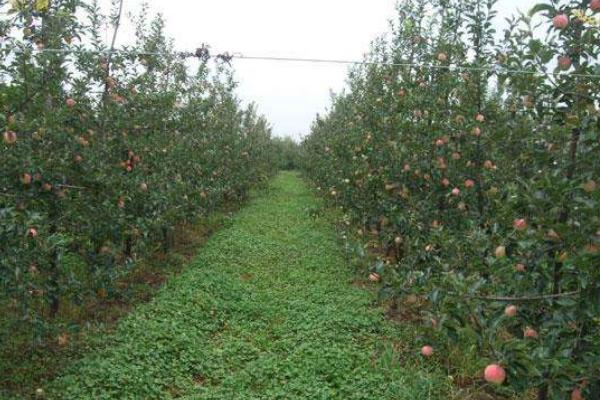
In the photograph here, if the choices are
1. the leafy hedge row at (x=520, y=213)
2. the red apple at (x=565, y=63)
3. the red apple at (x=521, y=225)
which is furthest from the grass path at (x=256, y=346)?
the red apple at (x=565, y=63)

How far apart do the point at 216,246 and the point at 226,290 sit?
2145 millimetres

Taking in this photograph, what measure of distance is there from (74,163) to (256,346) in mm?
2148

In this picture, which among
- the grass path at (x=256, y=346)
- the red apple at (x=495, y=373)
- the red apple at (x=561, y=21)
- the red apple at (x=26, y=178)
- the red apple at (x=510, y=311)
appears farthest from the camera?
the grass path at (x=256, y=346)

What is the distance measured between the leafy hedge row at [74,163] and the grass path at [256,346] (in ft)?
1.83

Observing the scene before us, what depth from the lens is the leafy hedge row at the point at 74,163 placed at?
337cm

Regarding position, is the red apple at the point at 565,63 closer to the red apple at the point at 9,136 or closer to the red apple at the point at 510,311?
the red apple at the point at 510,311

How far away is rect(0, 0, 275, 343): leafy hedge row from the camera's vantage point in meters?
3.37

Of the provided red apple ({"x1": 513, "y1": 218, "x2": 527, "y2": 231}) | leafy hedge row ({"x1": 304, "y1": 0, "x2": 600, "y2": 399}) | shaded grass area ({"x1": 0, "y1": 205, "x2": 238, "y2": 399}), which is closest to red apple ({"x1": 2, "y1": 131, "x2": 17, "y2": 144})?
shaded grass area ({"x1": 0, "y1": 205, "x2": 238, "y2": 399})

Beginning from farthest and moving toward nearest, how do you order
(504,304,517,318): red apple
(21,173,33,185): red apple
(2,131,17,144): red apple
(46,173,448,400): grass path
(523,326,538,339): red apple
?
(46,173,448,400): grass path → (21,173,33,185): red apple → (2,131,17,144): red apple → (523,326,538,339): red apple → (504,304,517,318): red apple

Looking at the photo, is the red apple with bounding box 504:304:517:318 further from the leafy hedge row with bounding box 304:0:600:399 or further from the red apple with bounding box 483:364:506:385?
the red apple with bounding box 483:364:506:385

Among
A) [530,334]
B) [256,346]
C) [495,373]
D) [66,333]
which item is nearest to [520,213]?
[530,334]

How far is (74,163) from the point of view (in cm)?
431

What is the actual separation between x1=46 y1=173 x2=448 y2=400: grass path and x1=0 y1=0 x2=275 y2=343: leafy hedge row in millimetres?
557

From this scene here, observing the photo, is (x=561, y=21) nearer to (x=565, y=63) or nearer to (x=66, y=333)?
(x=565, y=63)
